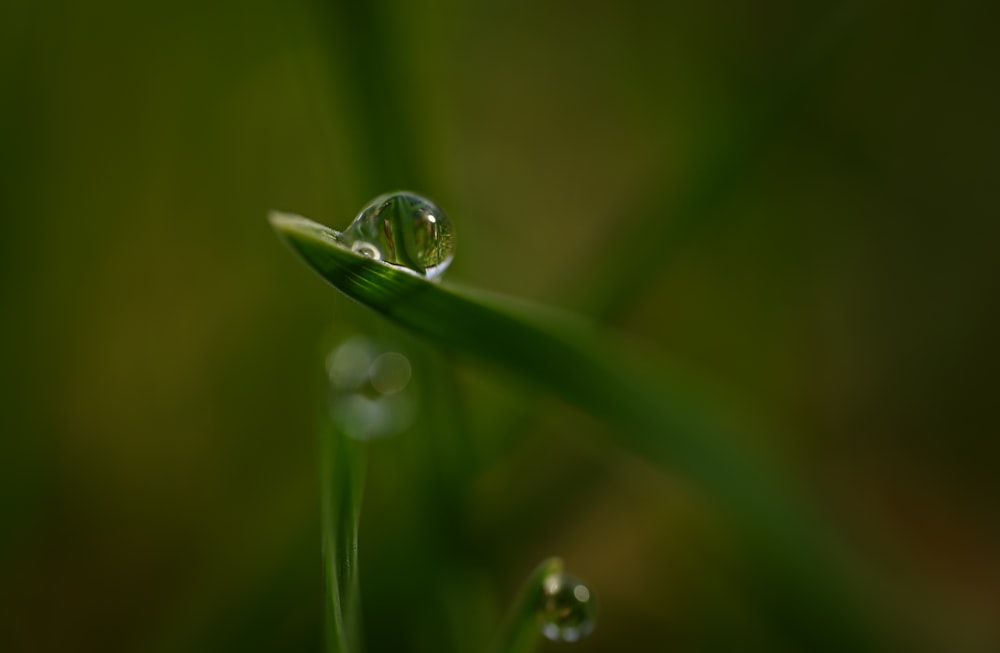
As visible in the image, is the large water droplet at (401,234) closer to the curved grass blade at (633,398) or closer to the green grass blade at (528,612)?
the curved grass blade at (633,398)

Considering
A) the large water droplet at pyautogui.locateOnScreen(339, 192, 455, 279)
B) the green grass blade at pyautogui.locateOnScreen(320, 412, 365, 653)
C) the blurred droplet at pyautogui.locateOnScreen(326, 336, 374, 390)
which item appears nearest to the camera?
the green grass blade at pyautogui.locateOnScreen(320, 412, 365, 653)

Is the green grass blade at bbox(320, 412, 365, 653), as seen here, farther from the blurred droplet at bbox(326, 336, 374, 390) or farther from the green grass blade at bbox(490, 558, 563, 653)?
the blurred droplet at bbox(326, 336, 374, 390)

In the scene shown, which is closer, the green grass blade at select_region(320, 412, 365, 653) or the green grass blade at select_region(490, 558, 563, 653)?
the green grass blade at select_region(320, 412, 365, 653)

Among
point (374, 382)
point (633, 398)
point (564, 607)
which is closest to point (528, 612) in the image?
point (564, 607)

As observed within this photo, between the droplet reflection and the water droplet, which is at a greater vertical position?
the droplet reflection

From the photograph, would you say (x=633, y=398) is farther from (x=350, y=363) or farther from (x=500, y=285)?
(x=500, y=285)

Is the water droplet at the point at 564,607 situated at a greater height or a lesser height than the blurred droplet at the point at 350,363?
lesser

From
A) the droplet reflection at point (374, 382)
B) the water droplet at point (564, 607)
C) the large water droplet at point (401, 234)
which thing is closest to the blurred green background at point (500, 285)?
the droplet reflection at point (374, 382)

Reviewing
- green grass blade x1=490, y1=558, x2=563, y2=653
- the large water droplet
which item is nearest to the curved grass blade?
the large water droplet
